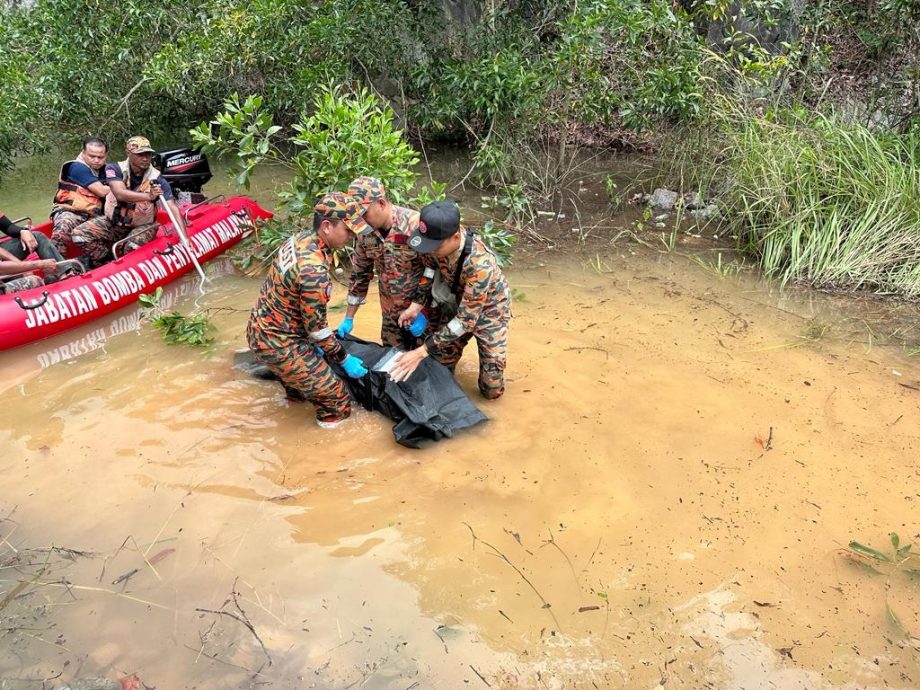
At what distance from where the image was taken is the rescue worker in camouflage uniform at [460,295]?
3.77 m

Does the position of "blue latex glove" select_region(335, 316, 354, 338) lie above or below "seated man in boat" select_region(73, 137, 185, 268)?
below

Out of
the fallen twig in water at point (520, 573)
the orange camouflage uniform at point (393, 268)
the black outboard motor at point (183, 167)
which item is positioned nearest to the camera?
the fallen twig in water at point (520, 573)

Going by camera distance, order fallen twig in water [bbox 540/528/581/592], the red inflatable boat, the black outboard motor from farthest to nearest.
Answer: the black outboard motor
the red inflatable boat
fallen twig in water [bbox 540/528/581/592]

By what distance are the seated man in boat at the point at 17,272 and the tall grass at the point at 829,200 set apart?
21.8 feet

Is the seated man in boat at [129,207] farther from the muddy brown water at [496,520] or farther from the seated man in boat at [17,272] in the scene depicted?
the muddy brown water at [496,520]

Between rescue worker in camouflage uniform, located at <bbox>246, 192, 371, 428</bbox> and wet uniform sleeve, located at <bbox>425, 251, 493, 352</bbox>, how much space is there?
2.02ft

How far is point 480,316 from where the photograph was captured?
165 inches

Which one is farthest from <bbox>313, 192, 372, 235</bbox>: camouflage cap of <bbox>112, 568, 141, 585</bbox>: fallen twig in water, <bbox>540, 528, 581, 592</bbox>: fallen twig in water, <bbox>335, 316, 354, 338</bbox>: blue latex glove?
<bbox>112, 568, 141, 585</bbox>: fallen twig in water

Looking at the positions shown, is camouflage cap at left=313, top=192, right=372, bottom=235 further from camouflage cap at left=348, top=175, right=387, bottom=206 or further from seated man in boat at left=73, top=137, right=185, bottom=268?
seated man in boat at left=73, top=137, right=185, bottom=268

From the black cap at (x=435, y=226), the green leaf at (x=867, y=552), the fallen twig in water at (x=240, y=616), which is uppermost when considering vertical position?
the black cap at (x=435, y=226)

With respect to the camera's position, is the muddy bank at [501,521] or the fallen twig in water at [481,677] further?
the muddy bank at [501,521]

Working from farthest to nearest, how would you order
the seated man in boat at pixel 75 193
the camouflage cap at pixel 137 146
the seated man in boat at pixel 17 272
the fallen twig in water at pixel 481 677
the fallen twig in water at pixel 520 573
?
the seated man in boat at pixel 75 193 → the camouflage cap at pixel 137 146 → the seated man in boat at pixel 17 272 → the fallen twig in water at pixel 520 573 → the fallen twig in water at pixel 481 677

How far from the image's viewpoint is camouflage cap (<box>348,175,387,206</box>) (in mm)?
3934

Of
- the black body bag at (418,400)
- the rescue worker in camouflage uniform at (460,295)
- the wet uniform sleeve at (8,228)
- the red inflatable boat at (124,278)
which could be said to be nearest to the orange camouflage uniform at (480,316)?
the rescue worker in camouflage uniform at (460,295)
